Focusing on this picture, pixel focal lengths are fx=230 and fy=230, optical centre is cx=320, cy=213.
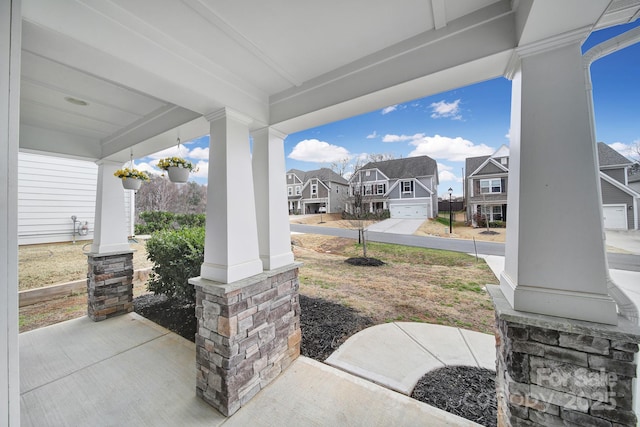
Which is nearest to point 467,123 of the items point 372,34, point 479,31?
point 479,31

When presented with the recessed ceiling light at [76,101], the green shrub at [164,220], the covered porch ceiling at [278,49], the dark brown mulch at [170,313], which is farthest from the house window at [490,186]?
the green shrub at [164,220]

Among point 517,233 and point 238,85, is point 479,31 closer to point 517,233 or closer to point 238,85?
point 517,233

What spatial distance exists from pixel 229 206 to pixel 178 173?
3.66 ft

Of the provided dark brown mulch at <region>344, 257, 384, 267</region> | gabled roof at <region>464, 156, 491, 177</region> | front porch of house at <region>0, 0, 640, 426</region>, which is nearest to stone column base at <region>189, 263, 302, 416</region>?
front porch of house at <region>0, 0, 640, 426</region>

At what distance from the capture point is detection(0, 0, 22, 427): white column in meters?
0.95

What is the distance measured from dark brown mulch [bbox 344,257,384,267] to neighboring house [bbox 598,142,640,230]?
4.76 meters

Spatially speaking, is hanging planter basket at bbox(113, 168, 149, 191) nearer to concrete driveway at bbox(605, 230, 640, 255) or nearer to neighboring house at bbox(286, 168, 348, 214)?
concrete driveway at bbox(605, 230, 640, 255)

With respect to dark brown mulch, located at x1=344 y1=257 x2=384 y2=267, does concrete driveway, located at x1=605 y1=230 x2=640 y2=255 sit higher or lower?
higher

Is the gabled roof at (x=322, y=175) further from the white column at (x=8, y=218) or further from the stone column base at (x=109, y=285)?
the white column at (x=8, y=218)

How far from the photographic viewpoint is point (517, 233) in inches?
52.1

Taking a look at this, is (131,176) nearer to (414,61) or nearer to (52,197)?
(414,61)

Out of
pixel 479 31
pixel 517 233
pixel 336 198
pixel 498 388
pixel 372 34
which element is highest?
pixel 372 34

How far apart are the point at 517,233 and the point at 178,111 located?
303 centimetres

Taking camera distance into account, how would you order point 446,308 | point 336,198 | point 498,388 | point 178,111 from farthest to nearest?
point 336,198
point 446,308
point 178,111
point 498,388
